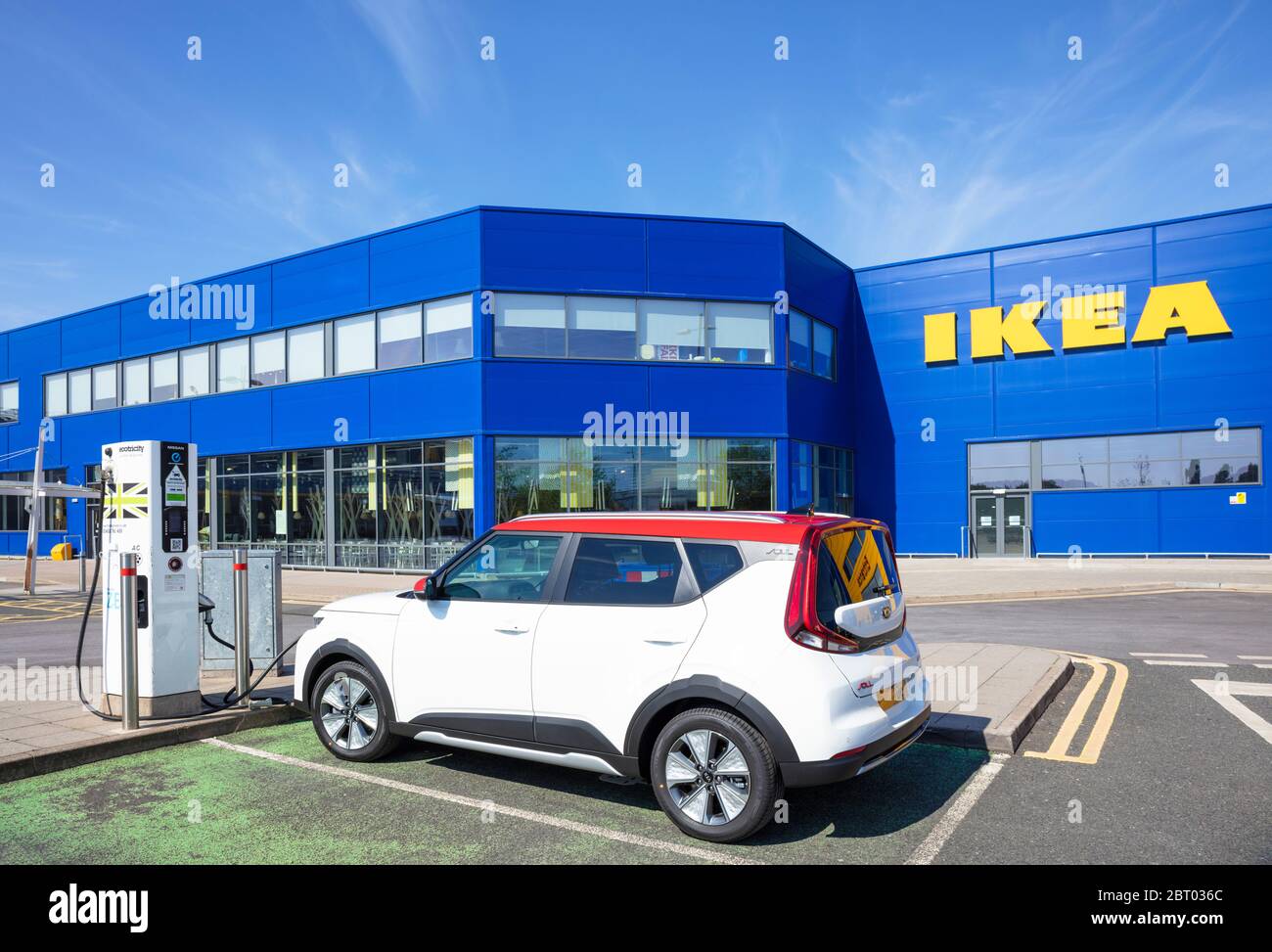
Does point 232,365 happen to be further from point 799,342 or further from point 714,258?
point 799,342

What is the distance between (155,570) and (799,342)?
2171 cm

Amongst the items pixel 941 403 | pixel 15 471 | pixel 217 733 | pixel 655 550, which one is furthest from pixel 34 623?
pixel 15 471

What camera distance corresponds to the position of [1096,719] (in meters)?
7.41

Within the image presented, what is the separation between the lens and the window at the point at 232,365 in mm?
28141

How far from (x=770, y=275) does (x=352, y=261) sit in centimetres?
1150

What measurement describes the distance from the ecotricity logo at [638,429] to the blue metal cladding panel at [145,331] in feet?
48.5

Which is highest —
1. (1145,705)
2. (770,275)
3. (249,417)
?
(770,275)

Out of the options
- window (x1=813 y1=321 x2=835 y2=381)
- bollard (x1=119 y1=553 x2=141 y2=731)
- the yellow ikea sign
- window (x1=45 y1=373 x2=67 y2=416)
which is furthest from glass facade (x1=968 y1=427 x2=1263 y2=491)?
window (x1=45 y1=373 x2=67 y2=416)

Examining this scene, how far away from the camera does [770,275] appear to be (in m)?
25.0

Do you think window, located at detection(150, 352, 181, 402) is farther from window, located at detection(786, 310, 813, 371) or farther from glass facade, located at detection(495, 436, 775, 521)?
window, located at detection(786, 310, 813, 371)

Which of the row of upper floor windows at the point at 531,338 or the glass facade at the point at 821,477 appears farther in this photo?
the glass facade at the point at 821,477

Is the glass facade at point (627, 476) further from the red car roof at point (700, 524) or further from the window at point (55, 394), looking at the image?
the window at point (55, 394)

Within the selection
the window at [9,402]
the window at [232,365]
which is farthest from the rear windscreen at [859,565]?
the window at [9,402]
